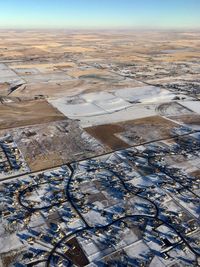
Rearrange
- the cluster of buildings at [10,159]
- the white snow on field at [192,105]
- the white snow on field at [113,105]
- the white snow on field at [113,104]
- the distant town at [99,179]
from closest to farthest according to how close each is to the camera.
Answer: the distant town at [99,179], the cluster of buildings at [10,159], the white snow on field at [113,105], the white snow on field at [113,104], the white snow on field at [192,105]

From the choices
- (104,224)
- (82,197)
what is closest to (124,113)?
(82,197)

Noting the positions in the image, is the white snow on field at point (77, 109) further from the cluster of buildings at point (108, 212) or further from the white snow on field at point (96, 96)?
the cluster of buildings at point (108, 212)

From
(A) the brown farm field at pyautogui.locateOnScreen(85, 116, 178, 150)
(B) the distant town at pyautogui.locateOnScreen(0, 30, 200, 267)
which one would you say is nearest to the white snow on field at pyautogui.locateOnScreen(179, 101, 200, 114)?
(B) the distant town at pyautogui.locateOnScreen(0, 30, 200, 267)

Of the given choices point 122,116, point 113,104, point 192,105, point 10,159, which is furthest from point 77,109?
point 192,105

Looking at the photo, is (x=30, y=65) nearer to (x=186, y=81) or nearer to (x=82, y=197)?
(x=186, y=81)

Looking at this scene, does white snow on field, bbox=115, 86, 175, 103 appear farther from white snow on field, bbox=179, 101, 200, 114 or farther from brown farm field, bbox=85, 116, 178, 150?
brown farm field, bbox=85, 116, 178, 150

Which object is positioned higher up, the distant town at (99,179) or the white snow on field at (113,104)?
the white snow on field at (113,104)

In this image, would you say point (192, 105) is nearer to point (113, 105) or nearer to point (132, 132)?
point (113, 105)

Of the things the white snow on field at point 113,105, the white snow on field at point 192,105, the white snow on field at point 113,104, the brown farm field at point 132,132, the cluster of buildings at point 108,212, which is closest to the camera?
the cluster of buildings at point 108,212

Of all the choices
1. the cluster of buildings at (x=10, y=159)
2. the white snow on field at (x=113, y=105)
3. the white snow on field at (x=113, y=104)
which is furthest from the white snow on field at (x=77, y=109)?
the cluster of buildings at (x=10, y=159)
